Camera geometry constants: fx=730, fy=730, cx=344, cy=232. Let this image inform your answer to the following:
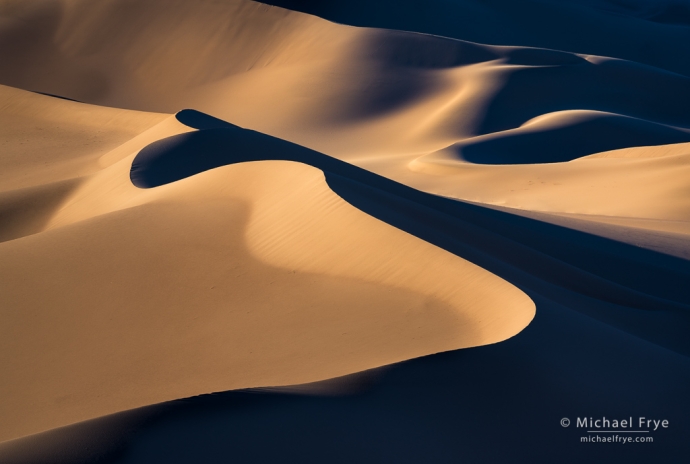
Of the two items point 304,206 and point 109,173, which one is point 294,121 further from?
point 304,206

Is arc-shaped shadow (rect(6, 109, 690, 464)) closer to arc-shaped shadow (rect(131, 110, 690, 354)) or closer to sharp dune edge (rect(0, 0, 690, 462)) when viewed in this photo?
sharp dune edge (rect(0, 0, 690, 462))

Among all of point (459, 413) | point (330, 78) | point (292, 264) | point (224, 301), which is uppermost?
point (330, 78)

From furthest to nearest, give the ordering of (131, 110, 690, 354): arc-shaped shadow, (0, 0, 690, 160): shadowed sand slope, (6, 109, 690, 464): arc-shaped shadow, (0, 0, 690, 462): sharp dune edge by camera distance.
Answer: (0, 0, 690, 160): shadowed sand slope < (131, 110, 690, 354): arc-shaped shadow < (0, 0, 690, 462): sharp dune edge < (6, 109, 690, 464): arc-shaped shadow

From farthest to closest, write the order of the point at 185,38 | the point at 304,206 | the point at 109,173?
the point at 185,38
the point at 109,173
the point at 304,206

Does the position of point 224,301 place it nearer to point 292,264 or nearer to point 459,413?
point 292,264

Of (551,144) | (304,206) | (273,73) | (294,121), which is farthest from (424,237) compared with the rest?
(273,73)

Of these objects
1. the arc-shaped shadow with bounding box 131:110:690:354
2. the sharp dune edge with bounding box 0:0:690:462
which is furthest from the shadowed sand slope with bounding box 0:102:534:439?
the arc-shaped shadow with bounding box 131:110:690:354

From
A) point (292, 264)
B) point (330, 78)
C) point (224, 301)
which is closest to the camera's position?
point (224, 301)

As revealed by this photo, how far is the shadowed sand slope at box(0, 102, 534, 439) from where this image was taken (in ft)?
14.0

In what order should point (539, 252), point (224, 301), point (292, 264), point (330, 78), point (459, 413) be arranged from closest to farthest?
point (459, 413) < point (224, 301) < point (292, 264) < point (539, 252) < point (330, 78)

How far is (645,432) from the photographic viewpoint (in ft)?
12.4

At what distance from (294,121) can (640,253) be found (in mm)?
14876

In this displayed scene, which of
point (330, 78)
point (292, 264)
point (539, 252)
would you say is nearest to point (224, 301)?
point (292, 264)

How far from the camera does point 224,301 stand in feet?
17.4
